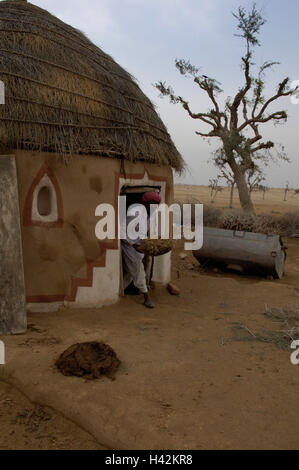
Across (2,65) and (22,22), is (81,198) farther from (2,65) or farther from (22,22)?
(22,22)

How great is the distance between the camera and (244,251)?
8438 millimetres

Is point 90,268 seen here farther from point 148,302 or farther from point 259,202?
point 259,202

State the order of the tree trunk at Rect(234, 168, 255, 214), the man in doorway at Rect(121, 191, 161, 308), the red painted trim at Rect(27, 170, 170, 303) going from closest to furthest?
the red painted trim at Rect(27, 170, 170, 303), the man in doorway at Rect(121, 191, 161, 308), the tree trunk at Rect(234, 168, 255, 214)

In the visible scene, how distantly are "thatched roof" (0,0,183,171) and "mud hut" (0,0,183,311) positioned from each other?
0.04 ft

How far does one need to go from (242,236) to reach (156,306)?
10.8ft

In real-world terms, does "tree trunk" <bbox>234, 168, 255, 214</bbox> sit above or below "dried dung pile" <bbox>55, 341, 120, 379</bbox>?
above

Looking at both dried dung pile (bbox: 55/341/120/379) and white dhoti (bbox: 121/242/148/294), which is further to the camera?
white dhoti (bbox: 121/242/148/294)

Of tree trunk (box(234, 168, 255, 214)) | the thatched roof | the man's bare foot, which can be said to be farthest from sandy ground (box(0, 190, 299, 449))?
tree trunk (box(234, 168, 255, 214))

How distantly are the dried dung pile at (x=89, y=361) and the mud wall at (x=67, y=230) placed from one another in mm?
1515

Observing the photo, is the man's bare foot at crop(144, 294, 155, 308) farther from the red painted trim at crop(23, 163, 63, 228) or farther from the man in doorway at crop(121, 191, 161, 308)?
the red painted trim at crop(23, 163, 63, 228)

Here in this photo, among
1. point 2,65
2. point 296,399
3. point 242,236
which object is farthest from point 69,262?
point 242,236

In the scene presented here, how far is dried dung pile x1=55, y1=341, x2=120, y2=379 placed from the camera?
3631 mm

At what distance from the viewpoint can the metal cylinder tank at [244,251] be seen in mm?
8242
